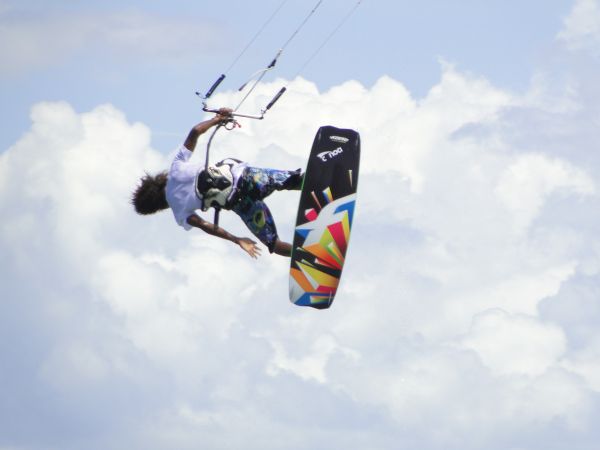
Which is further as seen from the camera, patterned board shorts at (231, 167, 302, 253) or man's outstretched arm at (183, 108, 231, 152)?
patterned board shorts at (231, 167, 302, 253)

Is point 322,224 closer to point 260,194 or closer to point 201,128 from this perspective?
point 260,194

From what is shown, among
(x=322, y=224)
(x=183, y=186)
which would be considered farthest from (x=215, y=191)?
(x=322, y=224)

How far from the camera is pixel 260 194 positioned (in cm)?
1091

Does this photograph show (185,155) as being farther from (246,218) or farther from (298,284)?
(298,284)

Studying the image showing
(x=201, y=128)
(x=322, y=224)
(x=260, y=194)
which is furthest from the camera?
(x=260, y=194)

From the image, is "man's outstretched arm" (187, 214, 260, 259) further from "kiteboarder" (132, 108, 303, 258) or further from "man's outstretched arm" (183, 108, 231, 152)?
"man's outstretched arm" (183, 108, 231, 152)

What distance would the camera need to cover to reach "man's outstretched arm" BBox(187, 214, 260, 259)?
1032 cm

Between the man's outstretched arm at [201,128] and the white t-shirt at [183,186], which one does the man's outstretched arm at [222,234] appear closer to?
the white t-shirt at [183,186]

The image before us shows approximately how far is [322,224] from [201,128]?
5.96ft

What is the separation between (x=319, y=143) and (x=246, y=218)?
1.28 m

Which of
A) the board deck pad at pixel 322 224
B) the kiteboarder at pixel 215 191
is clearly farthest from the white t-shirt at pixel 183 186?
the board deck pad at pixel 322 224

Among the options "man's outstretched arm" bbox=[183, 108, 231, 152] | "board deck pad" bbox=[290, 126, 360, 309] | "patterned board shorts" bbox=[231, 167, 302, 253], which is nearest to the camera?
"man's outstretched arm" bbox=[183, 108, 231, 152]

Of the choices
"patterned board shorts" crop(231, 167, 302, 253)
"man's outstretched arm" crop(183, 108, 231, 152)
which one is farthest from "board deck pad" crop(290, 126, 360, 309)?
"man's outstretched arm" crop(183, 108, 231, 152)

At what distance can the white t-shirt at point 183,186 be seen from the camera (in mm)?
10680
